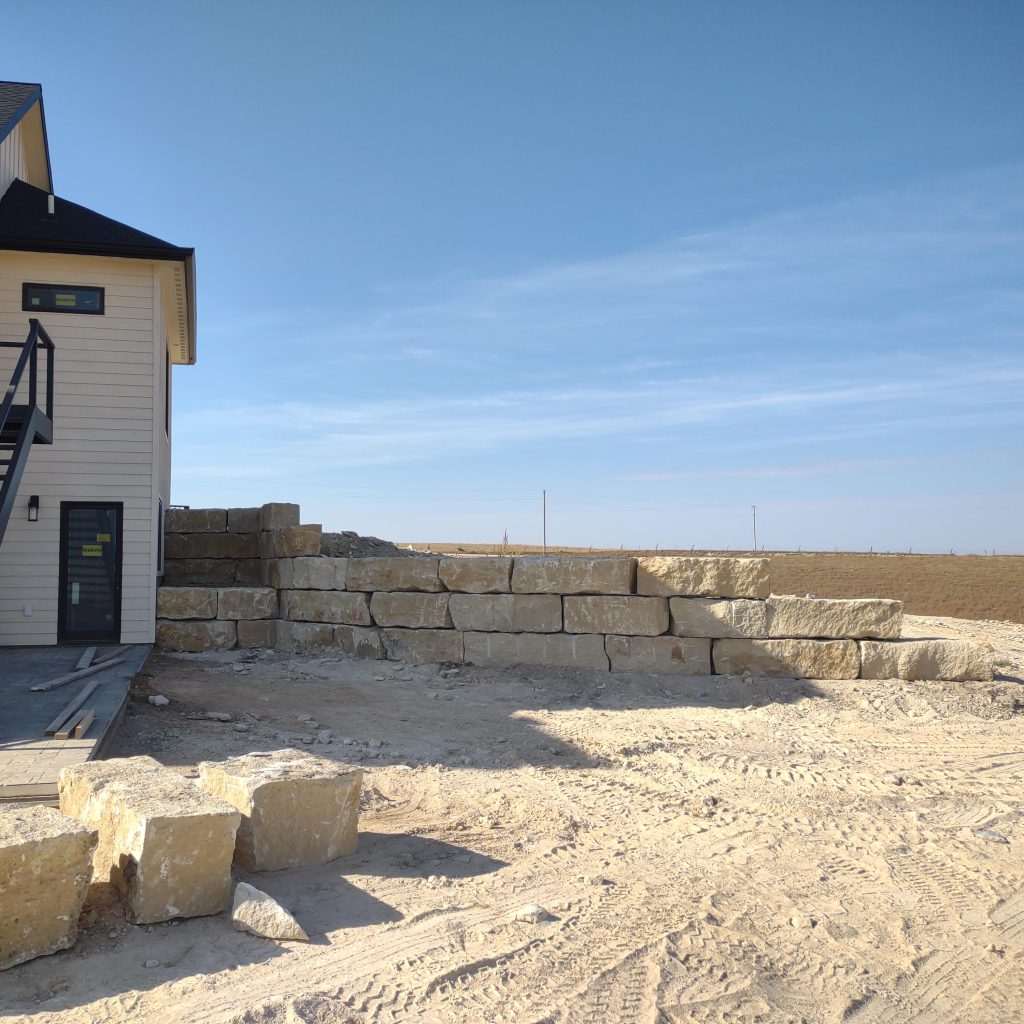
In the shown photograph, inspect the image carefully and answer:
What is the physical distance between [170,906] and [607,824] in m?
3.05

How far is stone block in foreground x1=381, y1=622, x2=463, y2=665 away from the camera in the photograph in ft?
39.8

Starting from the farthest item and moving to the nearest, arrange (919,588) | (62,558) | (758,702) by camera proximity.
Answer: (919,588), (62,558), (758,702)

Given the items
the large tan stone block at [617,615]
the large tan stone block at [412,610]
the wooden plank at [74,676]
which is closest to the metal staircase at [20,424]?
the wooden plank at [74,676]

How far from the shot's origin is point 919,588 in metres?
29.9

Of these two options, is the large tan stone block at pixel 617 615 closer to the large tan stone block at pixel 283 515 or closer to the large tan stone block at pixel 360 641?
the large tan stone block at pixel 360 641

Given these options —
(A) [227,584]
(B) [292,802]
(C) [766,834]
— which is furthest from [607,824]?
(A) [227,584]

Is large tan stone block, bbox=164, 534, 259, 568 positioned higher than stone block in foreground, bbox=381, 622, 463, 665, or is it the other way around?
large tan stone block, bbox=164, 534, 259, 568

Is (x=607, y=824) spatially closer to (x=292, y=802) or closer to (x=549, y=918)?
(x=549, y=918)

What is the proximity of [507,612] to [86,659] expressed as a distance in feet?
17.2

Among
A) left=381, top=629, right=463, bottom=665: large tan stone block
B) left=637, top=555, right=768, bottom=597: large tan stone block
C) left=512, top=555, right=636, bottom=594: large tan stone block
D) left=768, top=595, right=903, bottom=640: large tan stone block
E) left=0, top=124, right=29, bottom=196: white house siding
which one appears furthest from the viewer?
left=0, top=124, right=29, bottom=196: white house siding

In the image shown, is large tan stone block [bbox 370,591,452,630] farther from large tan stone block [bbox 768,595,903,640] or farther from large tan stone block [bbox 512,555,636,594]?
large tan stone block [bbox 768,595,903,640]

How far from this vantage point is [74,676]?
941cm

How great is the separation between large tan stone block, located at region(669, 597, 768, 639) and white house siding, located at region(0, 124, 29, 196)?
37.1ft

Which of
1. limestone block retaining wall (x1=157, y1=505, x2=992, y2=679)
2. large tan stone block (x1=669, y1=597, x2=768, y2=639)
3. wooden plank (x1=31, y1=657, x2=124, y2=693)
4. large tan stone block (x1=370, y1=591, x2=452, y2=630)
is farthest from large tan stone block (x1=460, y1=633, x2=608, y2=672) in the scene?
wooden plank (x1=31, y1=657, x2=124, y2=693)
